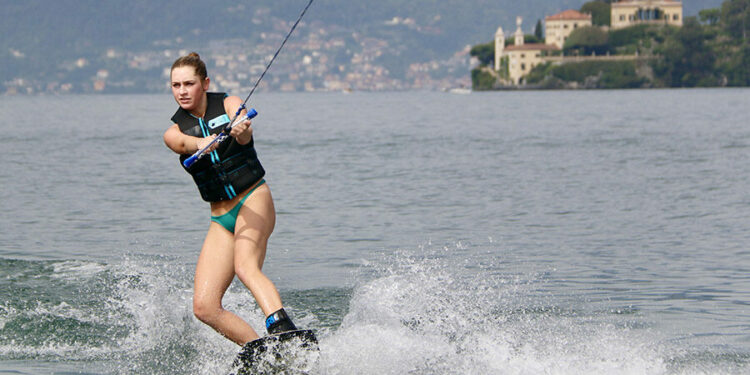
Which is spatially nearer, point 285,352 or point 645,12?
point 285,352

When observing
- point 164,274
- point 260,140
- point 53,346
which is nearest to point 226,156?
point 53,346

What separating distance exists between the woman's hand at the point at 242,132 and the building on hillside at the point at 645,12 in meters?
193

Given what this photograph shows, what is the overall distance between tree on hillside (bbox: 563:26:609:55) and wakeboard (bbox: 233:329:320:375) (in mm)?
176636

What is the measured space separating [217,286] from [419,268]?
4.85m

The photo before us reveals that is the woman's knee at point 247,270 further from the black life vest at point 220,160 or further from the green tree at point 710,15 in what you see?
the green tree at point 710,15

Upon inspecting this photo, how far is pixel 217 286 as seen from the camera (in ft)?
21.0

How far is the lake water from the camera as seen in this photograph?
7.53 m

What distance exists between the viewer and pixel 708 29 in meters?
168

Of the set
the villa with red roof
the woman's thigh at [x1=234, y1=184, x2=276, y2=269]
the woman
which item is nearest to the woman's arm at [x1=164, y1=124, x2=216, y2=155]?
the woman

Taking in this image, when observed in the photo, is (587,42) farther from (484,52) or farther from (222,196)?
(222,196)

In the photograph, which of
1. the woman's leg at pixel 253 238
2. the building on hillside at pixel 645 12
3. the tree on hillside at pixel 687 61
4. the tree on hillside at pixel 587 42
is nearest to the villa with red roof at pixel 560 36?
the building on hillside at pixel 645 12

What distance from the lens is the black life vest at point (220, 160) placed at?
20.8 feet

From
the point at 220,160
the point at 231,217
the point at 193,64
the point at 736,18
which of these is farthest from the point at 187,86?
the point at 736,18

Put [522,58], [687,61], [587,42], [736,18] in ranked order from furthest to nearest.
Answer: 1. [522,58]
2. [587,42]
3. [736,18]
4. [687,61]
